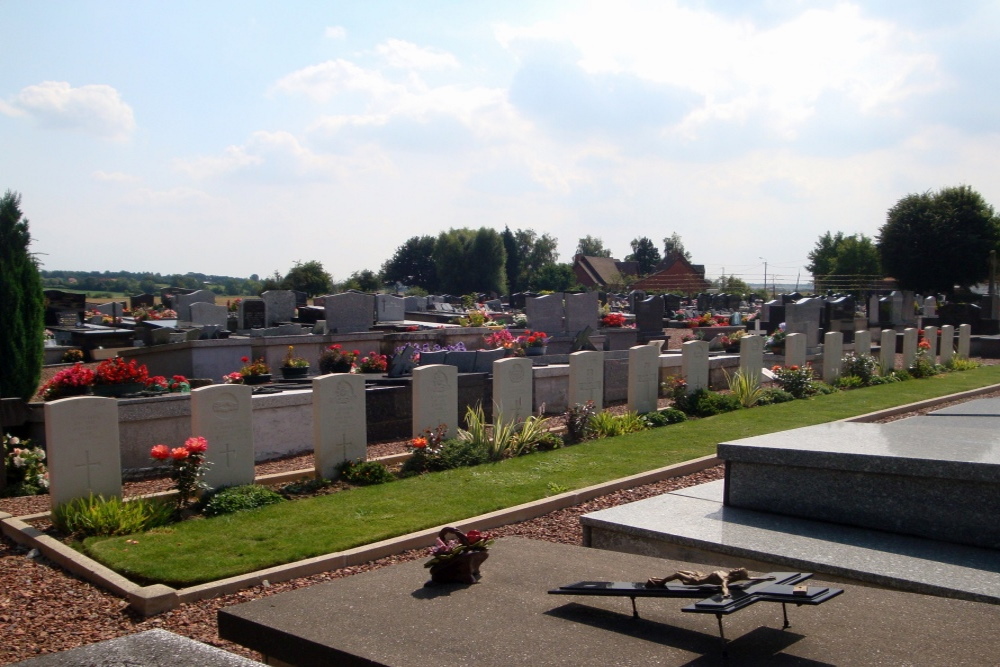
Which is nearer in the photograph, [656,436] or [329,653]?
[329,653]

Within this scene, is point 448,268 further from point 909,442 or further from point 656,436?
point 909,442

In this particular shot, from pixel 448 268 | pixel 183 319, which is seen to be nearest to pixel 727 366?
pixel 183 319

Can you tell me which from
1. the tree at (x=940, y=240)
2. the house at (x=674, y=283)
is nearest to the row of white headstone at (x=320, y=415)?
the tree at (x=940, y=240)

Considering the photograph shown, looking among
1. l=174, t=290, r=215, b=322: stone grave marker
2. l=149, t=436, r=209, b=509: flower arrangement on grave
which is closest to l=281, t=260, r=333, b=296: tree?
l=174, t=290, r=215, b=322: stone grave marker

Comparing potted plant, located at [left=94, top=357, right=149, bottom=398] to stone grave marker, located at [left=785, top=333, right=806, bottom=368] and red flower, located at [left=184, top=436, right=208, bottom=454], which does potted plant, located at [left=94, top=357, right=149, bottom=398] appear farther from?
stone grave marker, located at [left=785, top=333, right=806, bottom=368]

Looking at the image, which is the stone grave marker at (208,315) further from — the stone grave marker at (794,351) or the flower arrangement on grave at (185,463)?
the flower arrangement on grave at (185,463)

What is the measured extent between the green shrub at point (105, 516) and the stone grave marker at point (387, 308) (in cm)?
1730

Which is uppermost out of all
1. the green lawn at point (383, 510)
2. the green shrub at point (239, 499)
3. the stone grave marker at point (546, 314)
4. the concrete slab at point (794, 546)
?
the stone grave marker at point (546, 314)

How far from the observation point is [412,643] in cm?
342

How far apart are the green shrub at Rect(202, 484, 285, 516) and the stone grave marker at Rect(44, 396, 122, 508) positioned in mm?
796

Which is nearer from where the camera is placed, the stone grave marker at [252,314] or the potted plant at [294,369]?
the potted plant at [294,369]

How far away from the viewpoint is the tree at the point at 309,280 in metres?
50.4

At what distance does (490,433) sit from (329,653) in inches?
278

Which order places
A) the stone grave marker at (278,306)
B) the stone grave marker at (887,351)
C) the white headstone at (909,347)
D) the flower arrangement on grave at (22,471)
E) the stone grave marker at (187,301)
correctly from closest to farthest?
the flower arrangement on grave at (22,471) → the stone grave marker at (887,351) → the white headstone at (909,347) → the stone grave marker at (278,306) → the stone grave marker at (187,301)
